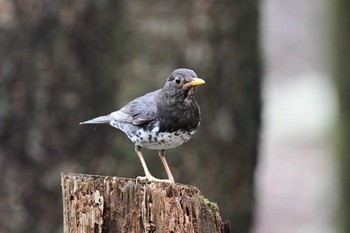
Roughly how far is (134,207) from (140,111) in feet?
4.15

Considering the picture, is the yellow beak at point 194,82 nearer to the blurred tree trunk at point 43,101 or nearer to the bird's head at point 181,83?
the bird's head at point 181,83

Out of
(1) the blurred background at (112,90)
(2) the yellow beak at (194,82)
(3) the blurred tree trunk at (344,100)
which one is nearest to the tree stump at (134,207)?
(2) the yellow beak at (194,82)

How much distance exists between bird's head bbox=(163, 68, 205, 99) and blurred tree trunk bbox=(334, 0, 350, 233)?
6214 mm

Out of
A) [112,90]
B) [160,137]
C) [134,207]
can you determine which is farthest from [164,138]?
[112,90]

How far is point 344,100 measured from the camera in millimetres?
11719

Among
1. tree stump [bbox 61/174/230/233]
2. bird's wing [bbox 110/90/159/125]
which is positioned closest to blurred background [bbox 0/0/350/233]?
bird's wing [bbox 110/90/159/125]

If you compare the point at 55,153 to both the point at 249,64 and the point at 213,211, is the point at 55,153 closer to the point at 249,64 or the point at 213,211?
the point at 249,64

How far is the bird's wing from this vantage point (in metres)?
5.89

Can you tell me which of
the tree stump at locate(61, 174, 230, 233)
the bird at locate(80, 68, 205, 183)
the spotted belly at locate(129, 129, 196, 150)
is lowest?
the tree stump at locate(61, 174, 230, 233)

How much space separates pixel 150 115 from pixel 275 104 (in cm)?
2158

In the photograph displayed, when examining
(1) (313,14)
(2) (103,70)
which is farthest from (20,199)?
(1) (313,14)

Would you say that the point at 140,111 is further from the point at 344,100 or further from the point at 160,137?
the point at 344,100

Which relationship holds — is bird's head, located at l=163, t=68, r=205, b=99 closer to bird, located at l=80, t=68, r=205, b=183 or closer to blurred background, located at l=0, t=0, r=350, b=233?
bird, located at l=80, t=68, r=205, b=183

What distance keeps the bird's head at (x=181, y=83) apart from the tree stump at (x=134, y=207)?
1.02 m
